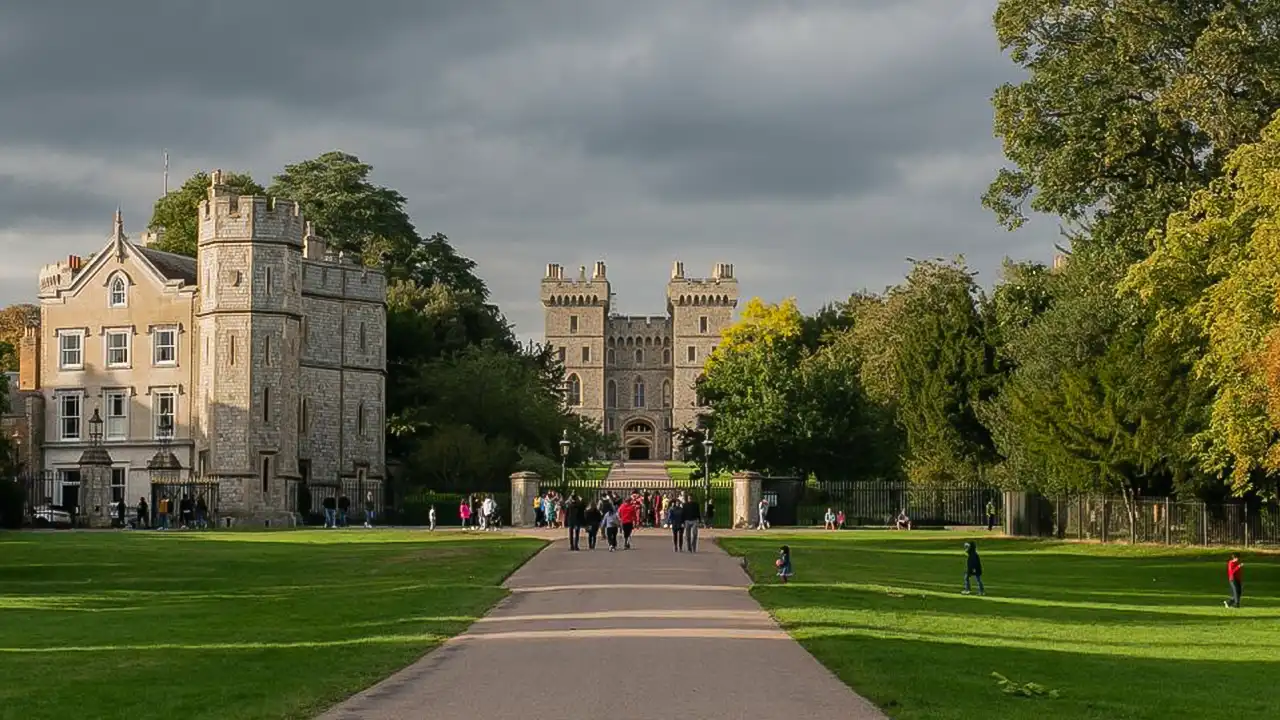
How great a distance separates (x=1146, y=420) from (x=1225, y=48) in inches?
492

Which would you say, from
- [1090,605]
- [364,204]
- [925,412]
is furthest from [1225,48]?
[364,204]

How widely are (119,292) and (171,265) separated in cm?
264

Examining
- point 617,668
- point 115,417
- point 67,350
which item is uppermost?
point 67,350

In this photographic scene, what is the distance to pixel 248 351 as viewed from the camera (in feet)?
221

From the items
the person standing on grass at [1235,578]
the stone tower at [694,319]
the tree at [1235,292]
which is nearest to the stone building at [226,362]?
the tree at [1235,292]

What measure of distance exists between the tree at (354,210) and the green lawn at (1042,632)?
53.7 m

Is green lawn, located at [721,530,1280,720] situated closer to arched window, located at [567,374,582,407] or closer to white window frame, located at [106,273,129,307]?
white window frame, located at [106,273,129,307]

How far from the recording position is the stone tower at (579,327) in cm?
18262

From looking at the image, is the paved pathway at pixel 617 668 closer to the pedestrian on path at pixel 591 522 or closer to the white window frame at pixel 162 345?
the pedestrian on path at pixel 591 522

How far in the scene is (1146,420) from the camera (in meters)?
47.8

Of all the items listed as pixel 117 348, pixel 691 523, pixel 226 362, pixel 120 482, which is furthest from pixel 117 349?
pixel 691 523

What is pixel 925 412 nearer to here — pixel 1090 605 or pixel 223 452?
pixel 223 452

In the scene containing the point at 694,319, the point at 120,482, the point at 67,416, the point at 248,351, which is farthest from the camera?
the point at 694,319

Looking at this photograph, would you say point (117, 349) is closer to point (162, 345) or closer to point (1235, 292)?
point (162, 345)
